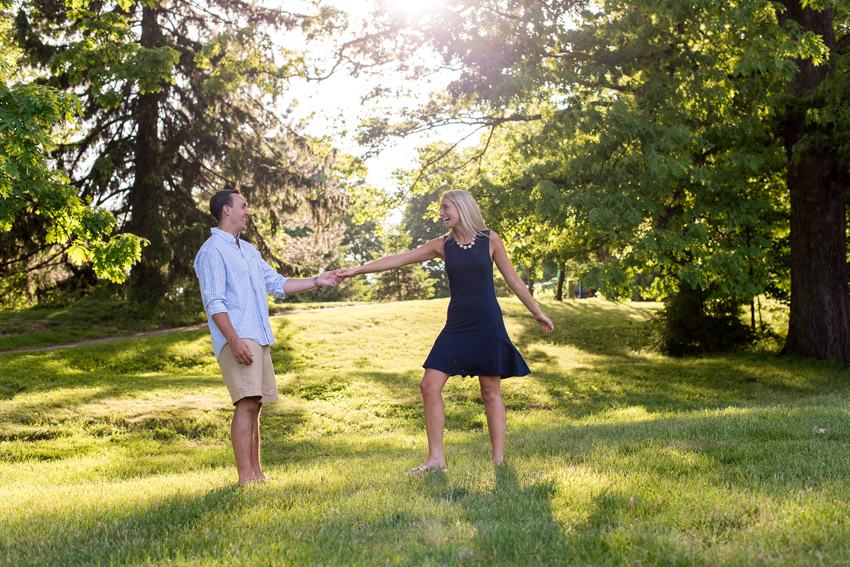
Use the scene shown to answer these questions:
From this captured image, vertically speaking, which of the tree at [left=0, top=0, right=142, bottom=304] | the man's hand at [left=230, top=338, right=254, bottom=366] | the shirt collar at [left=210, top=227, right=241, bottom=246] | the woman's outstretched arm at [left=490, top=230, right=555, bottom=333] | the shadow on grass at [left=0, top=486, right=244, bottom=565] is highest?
the tree at [left=0, top=0, right=142, bottom=304]

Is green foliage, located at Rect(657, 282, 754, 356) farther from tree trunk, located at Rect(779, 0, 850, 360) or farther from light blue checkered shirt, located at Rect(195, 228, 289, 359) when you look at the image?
light blue checkered shirt, located at Rect(195, 228, 289, 359)

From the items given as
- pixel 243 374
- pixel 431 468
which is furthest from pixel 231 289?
pixel 431 468

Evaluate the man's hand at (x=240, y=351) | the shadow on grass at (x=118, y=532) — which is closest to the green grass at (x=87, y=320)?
the man's hand at (x=240, y=351)

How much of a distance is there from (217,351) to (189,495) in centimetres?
104

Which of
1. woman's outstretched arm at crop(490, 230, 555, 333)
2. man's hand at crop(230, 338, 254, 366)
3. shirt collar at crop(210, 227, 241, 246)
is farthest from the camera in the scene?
woman's outstretched arm at crop(490, 230, 555, 333)

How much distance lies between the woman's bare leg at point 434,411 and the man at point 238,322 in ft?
3.99

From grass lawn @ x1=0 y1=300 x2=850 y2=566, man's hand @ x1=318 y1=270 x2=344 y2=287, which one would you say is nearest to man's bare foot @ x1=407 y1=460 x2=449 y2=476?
grass lawn @ x1=0 y1=300 x2=850 y2=566

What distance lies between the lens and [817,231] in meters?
14.0

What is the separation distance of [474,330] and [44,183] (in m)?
6.76

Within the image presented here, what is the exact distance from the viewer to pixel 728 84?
1344 centimetres

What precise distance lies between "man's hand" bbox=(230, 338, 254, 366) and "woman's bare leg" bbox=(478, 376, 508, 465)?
181 cm

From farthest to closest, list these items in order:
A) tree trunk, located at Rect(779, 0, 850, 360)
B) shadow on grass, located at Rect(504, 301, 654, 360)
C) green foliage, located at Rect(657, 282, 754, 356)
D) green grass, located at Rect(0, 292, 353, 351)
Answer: shadow on grass, located at Rect(504, 301, 654, 360)
green grass, located at Rect(0, 292, 353, 351)
green foliage, located at Rect(657, 282, 754, 356)
tree trunk, located at Rect(779, 0, 850, 360)

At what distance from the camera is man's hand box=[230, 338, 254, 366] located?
15.1 ft

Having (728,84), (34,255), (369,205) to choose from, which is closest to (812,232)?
(728,84)
